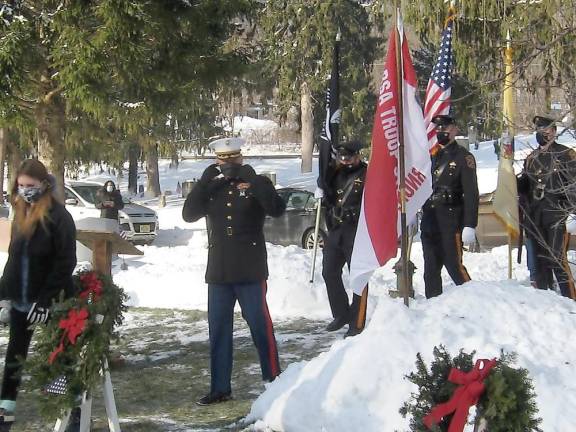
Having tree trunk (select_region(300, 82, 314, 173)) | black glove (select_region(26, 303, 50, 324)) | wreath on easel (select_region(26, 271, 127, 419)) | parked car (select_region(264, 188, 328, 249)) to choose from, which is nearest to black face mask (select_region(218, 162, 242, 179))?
black glove (select_region(26, 303, 50, 324))

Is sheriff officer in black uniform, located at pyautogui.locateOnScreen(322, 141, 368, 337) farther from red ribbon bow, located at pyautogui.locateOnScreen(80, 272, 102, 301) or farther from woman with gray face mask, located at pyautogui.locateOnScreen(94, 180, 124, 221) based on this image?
woman with gray face mask, located at pyautogui.locateOnScreen(94, 180, 124, 221)

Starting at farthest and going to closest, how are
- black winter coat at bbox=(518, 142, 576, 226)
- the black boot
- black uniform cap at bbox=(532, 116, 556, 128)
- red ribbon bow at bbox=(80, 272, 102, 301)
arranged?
1. black uniform cap at bbox=(532, 116, 556, 128)
2. black winter coat at bbox=(518, 142, 576, 226)
3. red ribbon bow at bbox=(80, 272, 102, 301)
4. the black boot

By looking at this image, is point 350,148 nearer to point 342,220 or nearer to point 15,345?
point 342,220

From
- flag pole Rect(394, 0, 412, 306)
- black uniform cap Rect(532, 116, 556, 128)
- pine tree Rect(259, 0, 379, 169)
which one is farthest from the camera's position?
pine tree Rect(259, 0, 379, 169)

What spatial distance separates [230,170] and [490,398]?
323 cm

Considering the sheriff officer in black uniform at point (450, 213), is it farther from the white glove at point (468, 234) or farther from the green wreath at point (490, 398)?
the green wreath at point (490, 398)

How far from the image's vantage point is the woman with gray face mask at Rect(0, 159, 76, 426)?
16.6ft

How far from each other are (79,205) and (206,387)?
56.6 feet

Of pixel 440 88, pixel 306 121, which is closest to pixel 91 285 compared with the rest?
pixel 440 88

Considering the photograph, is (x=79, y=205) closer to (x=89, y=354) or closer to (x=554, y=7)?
(x=554, y=7)

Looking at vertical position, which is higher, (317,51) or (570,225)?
(317,51)

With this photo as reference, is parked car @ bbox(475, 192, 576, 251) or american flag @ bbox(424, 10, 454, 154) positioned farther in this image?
parked car @ bbox(475, 192, 576, 251)

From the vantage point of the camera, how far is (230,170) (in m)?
5.99

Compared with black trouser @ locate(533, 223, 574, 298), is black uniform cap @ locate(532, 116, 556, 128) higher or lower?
higher
